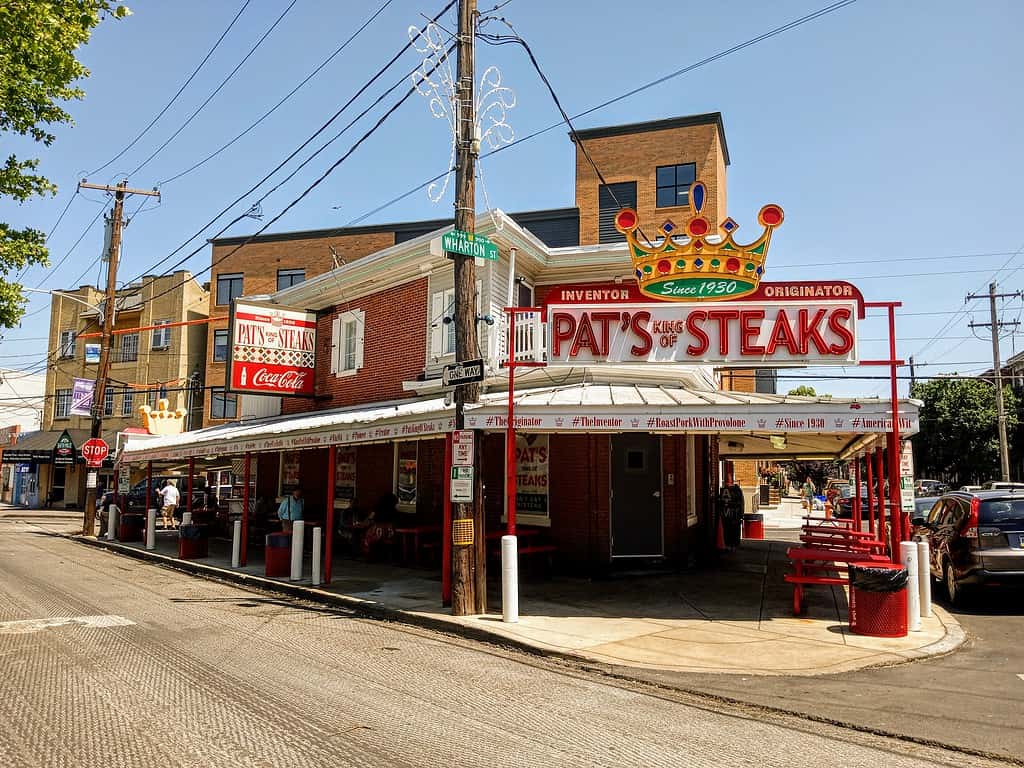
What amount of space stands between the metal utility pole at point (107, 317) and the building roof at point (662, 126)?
54.8 ft

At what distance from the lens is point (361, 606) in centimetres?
1113

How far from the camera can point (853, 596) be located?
359 inches

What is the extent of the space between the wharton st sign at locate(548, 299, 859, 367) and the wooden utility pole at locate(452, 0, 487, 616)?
130cm

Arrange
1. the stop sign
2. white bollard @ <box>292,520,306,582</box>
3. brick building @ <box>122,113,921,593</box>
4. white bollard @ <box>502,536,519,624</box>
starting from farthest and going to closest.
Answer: the stop sign → white bollard @ <box>292,520,306,582</box> → brick building @ <box>122,113,921,593</box> → white bollard @ <box>502,536,519,624</box>

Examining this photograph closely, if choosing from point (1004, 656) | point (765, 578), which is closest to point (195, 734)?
point (1004, 656)

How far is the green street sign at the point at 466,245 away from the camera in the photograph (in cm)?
1002

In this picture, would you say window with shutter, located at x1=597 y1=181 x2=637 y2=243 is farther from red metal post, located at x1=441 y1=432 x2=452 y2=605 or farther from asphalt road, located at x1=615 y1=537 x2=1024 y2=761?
asphalt road, located at x1=615 y1=537 x2=1024 y2=761

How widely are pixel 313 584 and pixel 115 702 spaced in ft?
22.4

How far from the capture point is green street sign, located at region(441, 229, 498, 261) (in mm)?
10023

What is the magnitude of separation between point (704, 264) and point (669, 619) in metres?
4.75

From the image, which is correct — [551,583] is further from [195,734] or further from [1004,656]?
[195,734]

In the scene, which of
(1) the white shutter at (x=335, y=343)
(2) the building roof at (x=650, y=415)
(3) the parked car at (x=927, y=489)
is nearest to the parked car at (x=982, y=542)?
(2) the building roof at (x=650, y=415)

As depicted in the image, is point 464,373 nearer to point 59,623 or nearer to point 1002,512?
point 59,623

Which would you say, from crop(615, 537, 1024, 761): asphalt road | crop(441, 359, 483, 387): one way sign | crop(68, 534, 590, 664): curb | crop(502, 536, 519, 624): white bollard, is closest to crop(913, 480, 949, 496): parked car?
crop(615, 537, 1024, 761): asphalt road
